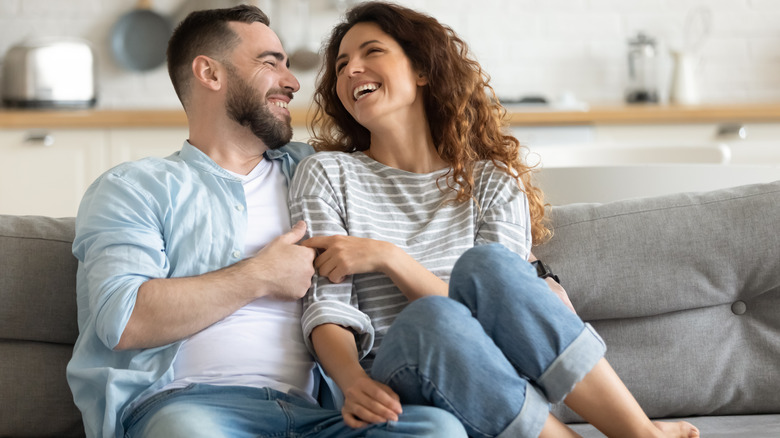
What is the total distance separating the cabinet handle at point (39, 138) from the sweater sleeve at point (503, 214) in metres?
2.55

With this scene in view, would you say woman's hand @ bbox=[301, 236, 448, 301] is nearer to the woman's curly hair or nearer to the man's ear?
the woman's curly hair

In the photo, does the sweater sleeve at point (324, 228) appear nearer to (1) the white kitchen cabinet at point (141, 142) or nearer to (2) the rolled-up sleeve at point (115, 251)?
(2) the rolled-up sleeve at point (115, 251)

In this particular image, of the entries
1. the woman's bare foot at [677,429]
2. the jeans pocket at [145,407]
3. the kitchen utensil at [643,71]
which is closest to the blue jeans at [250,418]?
the jeans pocket at [145,407]

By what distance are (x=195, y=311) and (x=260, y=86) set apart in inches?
23.9

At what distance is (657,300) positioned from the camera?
6.10ft

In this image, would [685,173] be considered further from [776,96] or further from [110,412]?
[776,96]

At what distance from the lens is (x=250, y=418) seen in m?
1.49

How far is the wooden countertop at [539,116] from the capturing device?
3805 millimetres

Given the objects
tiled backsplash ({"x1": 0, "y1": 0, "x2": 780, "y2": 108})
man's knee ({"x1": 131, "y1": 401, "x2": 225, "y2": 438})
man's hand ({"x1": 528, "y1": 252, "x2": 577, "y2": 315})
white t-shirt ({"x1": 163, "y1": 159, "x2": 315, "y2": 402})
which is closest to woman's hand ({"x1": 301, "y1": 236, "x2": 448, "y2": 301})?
white t-shirt ({"x1": 163, "y1": 159, "x2": 315, "y2": 402})

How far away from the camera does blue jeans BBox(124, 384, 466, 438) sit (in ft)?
4.45

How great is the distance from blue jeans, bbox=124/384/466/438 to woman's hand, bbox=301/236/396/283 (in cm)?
24

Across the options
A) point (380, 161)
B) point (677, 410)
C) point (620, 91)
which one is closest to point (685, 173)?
point (677, 410)

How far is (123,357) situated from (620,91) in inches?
143

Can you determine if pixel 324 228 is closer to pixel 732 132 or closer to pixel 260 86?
pixel 260 86
